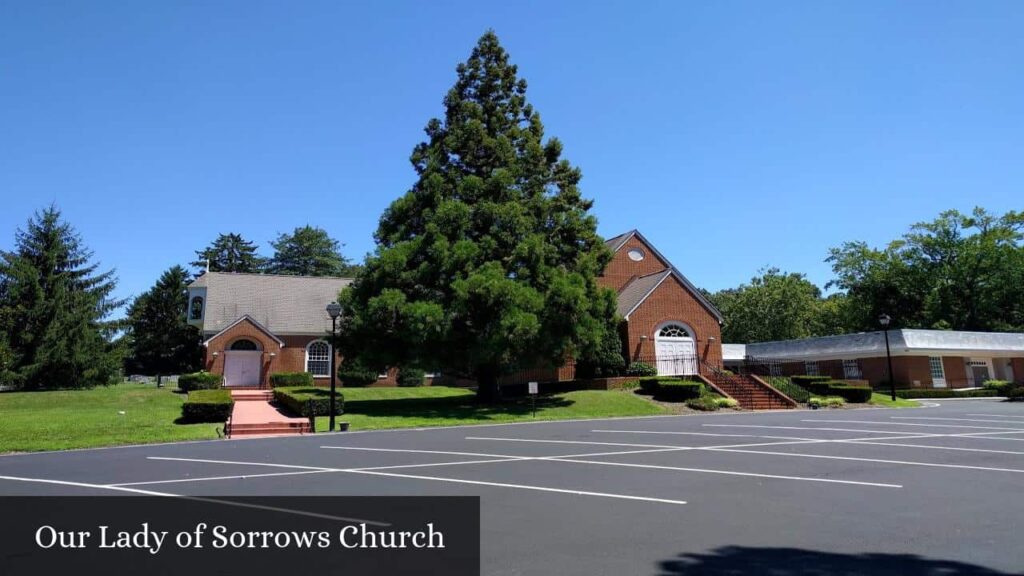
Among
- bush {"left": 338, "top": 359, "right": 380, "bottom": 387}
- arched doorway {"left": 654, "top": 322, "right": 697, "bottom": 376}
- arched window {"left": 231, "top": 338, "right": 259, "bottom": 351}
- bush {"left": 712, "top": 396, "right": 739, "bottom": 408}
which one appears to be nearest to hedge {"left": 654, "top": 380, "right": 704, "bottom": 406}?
bush {"left": 712, "top": 396, "right": 739, "bottom": 408}

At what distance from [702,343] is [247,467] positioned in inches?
1038

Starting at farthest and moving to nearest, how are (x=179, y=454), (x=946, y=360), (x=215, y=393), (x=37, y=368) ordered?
(x=946, y=360), (x=37, y=368), (x=215, y=393), (x=179, y=454)

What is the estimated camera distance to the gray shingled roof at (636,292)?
105 feet

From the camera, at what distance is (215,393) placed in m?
23.2

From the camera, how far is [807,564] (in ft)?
17.2

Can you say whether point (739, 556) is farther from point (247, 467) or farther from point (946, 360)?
point (946, 360)

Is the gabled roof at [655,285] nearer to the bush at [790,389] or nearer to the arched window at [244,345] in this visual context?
the bush at [790,389]

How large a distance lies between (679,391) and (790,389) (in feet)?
22.9

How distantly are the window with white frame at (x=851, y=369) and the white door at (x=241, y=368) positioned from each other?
40821 millimetres

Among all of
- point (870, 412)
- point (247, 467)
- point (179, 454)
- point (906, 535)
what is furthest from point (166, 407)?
point (870, 412)

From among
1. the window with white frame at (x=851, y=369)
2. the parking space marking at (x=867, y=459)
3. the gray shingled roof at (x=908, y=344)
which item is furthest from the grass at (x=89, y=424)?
the window with white frame at (x=851, y=369)

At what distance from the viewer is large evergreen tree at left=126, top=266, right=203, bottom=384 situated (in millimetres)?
55062

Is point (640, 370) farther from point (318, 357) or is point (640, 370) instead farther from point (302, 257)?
point (302, 257)

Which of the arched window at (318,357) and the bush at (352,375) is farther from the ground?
the arched window at (318,357)
